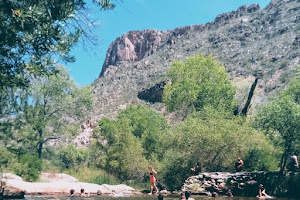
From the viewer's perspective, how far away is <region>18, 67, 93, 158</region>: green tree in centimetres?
2975

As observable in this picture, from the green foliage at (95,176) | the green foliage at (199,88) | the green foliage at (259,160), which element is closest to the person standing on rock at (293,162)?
the green foliage at (259,160)

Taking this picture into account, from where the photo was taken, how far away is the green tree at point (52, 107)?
97.6ft

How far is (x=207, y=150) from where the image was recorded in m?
22.3

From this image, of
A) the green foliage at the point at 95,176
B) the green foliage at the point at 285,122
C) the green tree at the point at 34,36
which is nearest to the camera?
the green tree at the point at 34,36

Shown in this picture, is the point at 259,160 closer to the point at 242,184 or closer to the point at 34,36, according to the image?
the point at 242,184

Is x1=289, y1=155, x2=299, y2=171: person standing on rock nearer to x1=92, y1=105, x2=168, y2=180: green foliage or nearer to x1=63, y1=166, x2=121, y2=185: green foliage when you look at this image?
x1=92, y1=105, x2=168, y2=180: green foliage

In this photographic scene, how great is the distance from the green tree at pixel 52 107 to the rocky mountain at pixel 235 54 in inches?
990

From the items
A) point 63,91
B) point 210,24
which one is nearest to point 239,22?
point 210,24

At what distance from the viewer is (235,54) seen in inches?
3376

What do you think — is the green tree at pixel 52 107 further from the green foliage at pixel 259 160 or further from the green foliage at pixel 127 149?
the green foliage at pixel 259 160

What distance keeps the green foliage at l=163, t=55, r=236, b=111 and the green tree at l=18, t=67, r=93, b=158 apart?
10896 millimetres

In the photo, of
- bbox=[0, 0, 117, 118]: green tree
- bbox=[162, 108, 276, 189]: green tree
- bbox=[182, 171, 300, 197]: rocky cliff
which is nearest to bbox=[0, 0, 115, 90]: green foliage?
bbox=[0, 0, 117, 118]: green tree

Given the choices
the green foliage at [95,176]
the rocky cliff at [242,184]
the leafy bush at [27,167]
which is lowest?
the rocky cliff at [242,184]

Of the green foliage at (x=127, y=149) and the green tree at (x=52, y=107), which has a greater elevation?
the green tree at (x=52, y=107)
